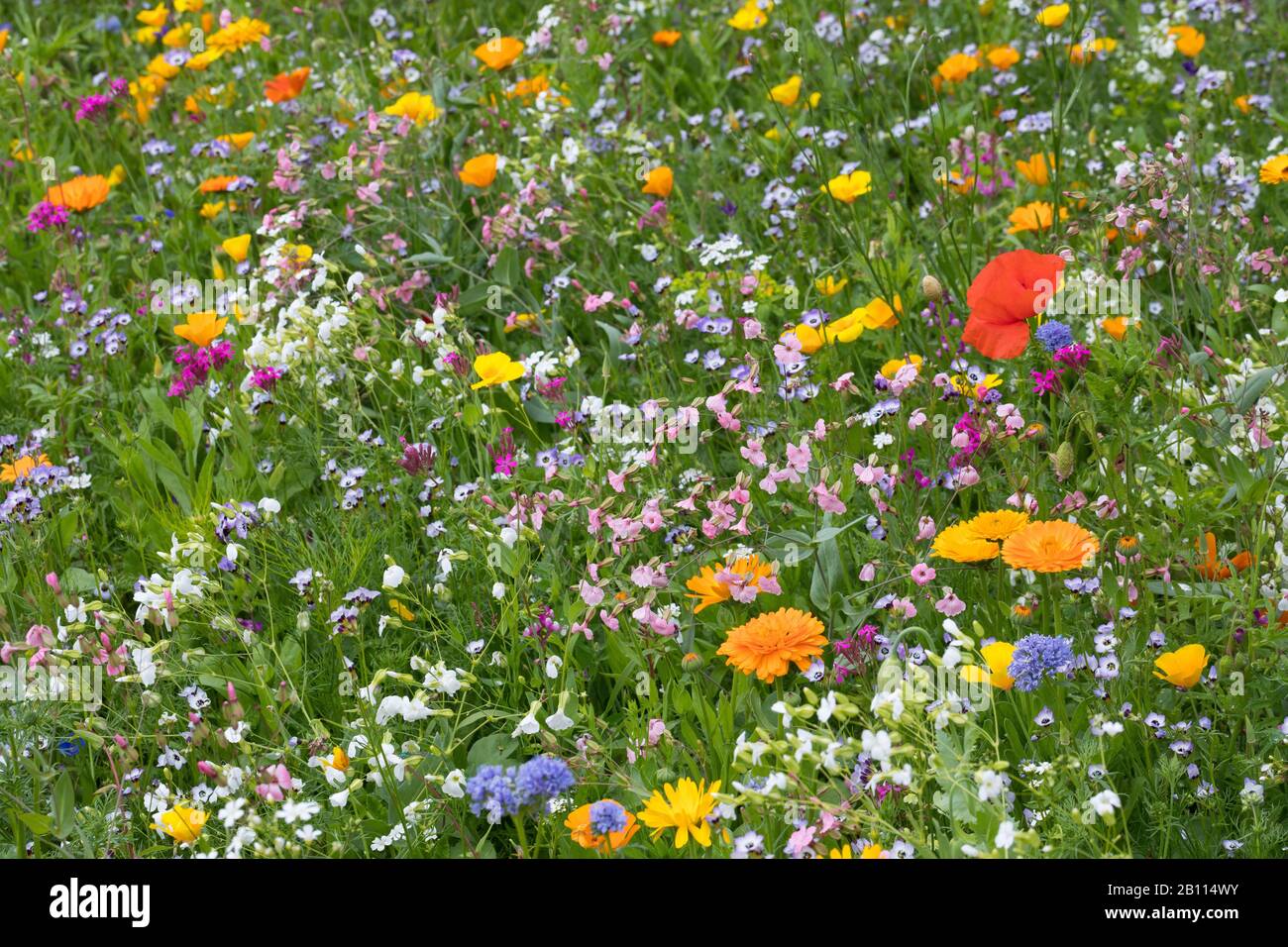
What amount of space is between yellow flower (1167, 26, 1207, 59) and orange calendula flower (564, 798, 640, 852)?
289cm

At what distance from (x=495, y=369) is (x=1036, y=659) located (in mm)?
1263

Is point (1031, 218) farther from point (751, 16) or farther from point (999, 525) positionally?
point (751, 16)

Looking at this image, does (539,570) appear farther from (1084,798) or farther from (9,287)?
(9,287)

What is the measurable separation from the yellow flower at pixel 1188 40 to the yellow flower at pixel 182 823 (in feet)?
10.6

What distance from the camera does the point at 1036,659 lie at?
6.50 feet

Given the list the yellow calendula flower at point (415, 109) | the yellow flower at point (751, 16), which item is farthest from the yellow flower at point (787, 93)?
the yellow calendula flower at point (415, 109)

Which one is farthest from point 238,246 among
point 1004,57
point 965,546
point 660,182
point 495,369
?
point 965,546

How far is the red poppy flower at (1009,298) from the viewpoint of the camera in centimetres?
240

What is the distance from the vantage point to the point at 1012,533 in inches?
84.7

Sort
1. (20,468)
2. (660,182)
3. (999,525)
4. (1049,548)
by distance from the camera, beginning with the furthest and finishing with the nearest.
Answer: (660,182)
(20,468)
(999,525)
(1049,548)

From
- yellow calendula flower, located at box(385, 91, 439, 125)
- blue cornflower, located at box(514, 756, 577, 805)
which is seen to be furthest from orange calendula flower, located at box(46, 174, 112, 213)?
blue cornflower, located at box(514, 756, 577, 805)

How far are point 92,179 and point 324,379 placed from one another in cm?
123

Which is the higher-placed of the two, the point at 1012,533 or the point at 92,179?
the point at 92,179
